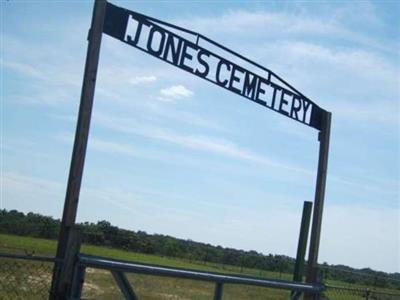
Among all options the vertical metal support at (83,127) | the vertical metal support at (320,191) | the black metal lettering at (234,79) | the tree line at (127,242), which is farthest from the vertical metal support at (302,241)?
the tree line at (127,242)

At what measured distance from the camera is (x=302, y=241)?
765 centimetres

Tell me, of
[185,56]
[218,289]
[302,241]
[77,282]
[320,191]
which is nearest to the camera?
[77,282]

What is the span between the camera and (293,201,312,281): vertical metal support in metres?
7.58

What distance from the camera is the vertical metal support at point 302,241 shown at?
7.58m

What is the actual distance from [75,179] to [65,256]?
40.7 inches

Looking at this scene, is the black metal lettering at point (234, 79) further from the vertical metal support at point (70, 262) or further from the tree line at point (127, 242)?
the tree line at point (127, 242)

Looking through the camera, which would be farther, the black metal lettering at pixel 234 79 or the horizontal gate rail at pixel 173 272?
the black metal lettering at pixel 234 79

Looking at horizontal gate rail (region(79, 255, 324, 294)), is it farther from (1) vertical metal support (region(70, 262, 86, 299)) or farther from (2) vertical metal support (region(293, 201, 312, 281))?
(2) vertical metal support (region(293, 201, 312, 281))

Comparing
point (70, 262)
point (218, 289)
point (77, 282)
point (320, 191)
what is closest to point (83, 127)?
point (70, 262)

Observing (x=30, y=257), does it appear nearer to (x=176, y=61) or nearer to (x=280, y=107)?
(x=176, y=61)

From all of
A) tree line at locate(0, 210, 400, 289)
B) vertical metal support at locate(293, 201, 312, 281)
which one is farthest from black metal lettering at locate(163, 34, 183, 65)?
tree line at locate(0, 210, 400, 289)

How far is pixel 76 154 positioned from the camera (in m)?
5.27

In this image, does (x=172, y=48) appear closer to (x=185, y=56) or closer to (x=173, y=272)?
(x=185, y=56)

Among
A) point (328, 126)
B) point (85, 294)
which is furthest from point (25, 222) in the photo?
point (328, 126)
